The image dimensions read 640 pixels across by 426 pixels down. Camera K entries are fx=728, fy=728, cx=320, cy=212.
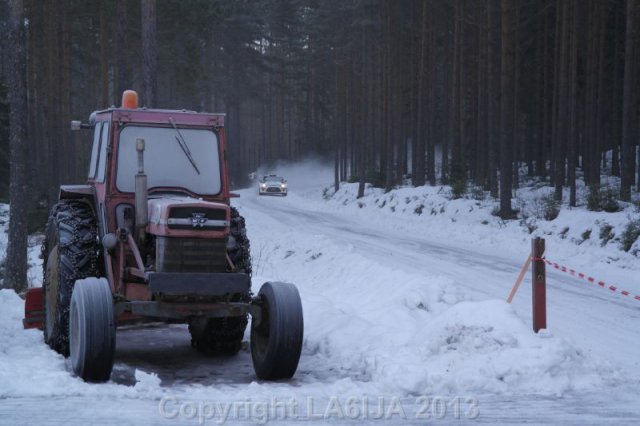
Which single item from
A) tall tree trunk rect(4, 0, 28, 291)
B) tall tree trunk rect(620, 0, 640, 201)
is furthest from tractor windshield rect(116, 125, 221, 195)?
tall tree trunk rect(620, 0, 640, 201)

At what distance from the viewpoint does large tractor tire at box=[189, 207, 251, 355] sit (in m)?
8.42

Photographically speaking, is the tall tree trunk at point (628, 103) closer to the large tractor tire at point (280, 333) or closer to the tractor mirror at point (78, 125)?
the large tractor tire at point (280, 333)

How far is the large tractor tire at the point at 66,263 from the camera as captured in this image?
324 inches

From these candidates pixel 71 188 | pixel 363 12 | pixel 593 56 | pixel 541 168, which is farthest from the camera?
pixel 363 12

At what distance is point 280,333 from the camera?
297 inches

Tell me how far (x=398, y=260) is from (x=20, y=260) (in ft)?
27.3

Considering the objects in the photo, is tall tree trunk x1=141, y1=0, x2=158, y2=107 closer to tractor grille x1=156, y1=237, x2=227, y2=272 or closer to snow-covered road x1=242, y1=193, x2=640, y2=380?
snow-covered road x1=242, y1=193, x2=640, y2=380

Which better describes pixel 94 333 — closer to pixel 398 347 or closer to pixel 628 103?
pixel 398 347

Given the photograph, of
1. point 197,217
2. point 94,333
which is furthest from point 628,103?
point 94,333

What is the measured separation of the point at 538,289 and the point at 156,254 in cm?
442

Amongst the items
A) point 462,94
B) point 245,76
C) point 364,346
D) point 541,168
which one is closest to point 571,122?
point 462,94

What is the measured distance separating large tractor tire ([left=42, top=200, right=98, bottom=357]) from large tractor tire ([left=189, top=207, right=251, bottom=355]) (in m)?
1.40

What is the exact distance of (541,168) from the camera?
3969cm

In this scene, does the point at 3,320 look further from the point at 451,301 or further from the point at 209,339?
the point at 451,301
